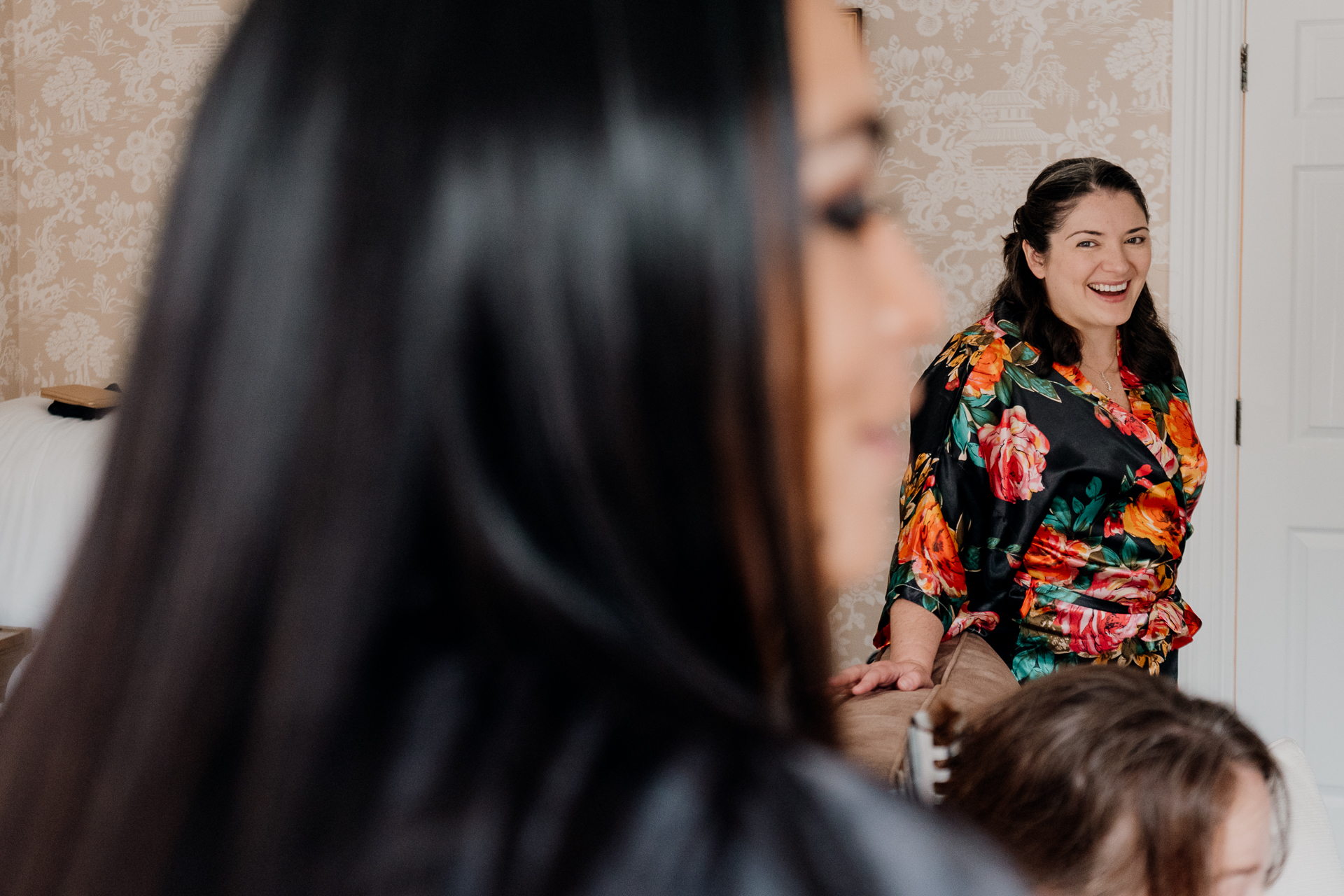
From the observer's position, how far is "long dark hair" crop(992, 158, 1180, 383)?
188 centimetres

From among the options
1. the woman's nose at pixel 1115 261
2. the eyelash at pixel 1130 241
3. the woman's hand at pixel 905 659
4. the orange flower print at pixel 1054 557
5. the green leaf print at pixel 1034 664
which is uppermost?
the eyelash at pixel 1130 241

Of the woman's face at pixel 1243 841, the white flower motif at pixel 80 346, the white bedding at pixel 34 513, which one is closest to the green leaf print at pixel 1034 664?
the woman's face at pixel 1243 841

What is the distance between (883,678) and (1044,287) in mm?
903

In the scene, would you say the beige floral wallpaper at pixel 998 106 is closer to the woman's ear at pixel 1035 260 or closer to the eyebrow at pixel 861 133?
the woman's ear at pixel 1035 260

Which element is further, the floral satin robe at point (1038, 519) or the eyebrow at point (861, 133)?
the floral satin robe at point (1038, 519)

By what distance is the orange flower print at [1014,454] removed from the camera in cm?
170

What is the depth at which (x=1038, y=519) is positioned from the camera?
1687mm

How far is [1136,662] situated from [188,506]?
1.65 meters

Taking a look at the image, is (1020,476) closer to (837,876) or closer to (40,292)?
(837,876)

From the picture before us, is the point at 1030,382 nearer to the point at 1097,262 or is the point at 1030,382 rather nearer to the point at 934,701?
the point at 1097,262

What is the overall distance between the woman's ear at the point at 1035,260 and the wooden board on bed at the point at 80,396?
215cm

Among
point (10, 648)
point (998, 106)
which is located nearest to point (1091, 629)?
point (998, 106)

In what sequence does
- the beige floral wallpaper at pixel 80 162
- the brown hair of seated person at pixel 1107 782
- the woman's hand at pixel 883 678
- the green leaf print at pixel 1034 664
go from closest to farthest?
the brown hair of seated person at pixel 1107 782 < the woman's hand at pixel 883 678 < the green leaf print at pixel 1034 664 < the beige floral wallpaper at pixel 80 162

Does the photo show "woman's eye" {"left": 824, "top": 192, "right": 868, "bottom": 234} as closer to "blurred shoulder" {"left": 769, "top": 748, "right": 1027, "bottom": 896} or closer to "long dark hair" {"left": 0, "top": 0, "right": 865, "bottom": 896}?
"long dark hair" {"left": 0, "top": 0, "right": 865, "bottom": 896}
